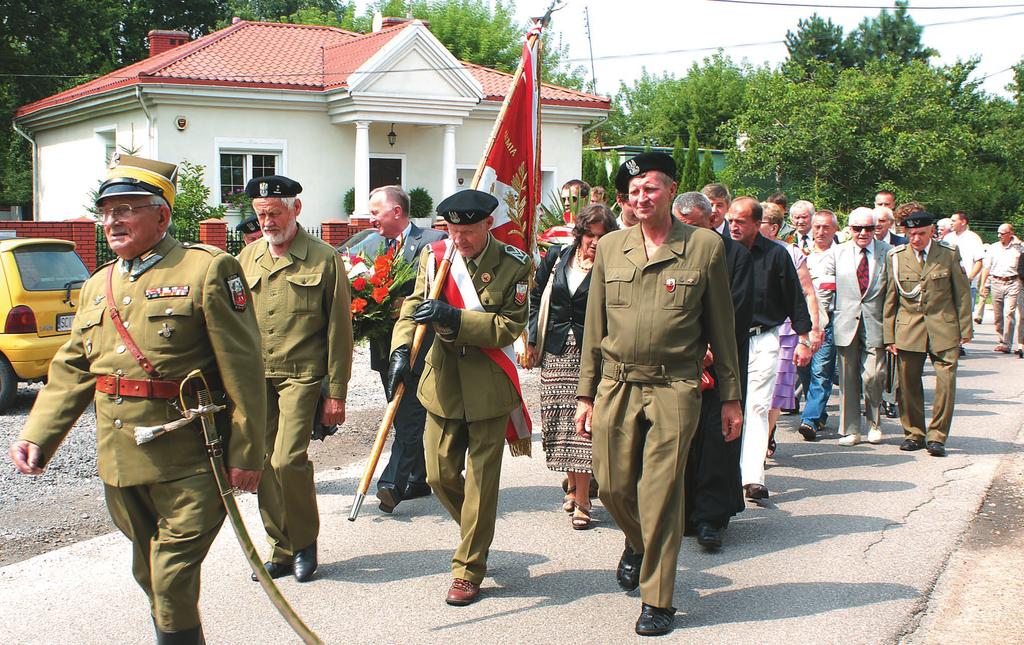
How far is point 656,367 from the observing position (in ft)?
16.5

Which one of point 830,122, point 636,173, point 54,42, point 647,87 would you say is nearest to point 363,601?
point 636,173

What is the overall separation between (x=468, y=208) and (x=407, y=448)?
2.32 meters

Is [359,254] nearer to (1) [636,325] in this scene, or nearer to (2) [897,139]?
(1) [636,325]

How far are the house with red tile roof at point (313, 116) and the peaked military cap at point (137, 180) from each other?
69.7ft

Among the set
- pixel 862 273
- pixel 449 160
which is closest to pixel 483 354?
pixel 862 273

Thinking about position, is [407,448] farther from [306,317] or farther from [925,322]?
[925,322]

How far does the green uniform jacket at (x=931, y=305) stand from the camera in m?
9.11

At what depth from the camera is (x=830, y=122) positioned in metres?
34.0

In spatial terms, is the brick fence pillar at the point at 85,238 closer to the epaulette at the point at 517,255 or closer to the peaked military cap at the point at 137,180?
the epaulette at the point at 517,255

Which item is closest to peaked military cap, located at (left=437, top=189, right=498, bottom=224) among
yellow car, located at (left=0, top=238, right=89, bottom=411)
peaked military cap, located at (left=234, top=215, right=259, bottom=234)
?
peaked military cap, located at (left=234, top=215, right=259, bottom=234)

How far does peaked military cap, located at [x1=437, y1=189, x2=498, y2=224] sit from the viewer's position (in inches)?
210

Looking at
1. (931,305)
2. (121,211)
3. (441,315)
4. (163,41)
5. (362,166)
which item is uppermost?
(163,41)

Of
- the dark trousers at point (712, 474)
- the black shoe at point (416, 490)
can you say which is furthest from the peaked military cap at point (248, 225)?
the dark trousers at point (712, 474)

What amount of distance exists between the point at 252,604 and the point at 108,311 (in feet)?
6.31
